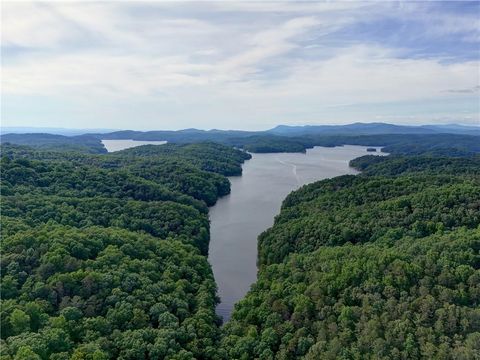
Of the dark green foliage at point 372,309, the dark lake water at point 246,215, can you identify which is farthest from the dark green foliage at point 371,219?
the dark green foliage at point 372,309

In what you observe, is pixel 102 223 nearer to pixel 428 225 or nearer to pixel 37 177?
pixel 37 177

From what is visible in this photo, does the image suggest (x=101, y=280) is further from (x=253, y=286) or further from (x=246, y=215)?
(x=246, y=215)

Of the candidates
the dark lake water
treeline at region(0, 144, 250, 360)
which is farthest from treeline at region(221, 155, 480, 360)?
treeline at region(0, 144, 250, 360)

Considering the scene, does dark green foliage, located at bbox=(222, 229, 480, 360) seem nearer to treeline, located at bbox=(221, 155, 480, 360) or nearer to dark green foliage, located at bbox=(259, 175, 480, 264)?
treeline, located at bbox=(221, 155, 480, 360)

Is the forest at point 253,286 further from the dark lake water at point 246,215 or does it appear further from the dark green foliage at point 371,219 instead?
the dark lake water at point 246,215

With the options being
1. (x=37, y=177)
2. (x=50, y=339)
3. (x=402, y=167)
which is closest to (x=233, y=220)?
(x=37, y=177)

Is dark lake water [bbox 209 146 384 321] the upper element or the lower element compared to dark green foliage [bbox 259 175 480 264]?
lower
